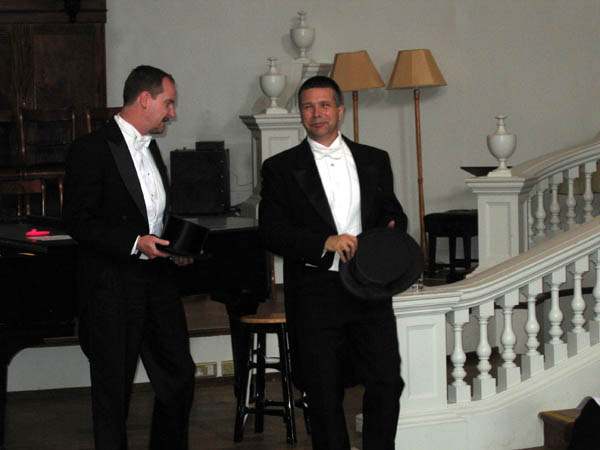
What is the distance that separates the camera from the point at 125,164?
3457 mm

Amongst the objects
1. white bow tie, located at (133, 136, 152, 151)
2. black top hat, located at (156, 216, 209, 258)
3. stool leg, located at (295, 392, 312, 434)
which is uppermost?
white bow tie, located at (133, 136, 152, 151)

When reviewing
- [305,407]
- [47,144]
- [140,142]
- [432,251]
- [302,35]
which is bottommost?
[305,407]

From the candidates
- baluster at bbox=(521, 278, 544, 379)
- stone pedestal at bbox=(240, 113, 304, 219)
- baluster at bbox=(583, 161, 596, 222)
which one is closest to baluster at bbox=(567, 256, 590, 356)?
baluster at bbox=(521, 278, 544, 379)

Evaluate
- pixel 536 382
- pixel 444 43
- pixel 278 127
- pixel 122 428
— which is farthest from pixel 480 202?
pixel 122 428

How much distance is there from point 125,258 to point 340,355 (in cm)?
82

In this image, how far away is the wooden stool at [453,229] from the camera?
26.8ft

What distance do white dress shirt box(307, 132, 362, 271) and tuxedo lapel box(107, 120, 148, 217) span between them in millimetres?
626

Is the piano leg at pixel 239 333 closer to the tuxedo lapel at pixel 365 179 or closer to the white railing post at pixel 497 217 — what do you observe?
the tuxedo lapel at pixel 365 179

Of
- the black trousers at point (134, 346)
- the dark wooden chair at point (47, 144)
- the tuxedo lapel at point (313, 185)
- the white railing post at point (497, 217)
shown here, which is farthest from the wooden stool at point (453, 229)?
the tuxedo lapel at point (313, 185)

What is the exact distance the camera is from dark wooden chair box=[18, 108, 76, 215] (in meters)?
7.85

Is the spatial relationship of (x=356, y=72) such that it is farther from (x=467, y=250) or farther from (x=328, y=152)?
(x=328, y=152)

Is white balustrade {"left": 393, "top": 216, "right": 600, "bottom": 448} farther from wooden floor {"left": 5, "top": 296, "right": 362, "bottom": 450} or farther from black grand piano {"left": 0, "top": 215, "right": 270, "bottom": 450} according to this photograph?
black grand piano {"left": 0, "top": 215, "right": 270, "bottom": 450}

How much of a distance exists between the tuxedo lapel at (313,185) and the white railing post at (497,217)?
3.18 m

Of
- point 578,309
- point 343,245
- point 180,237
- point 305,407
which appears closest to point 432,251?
point 578,309
